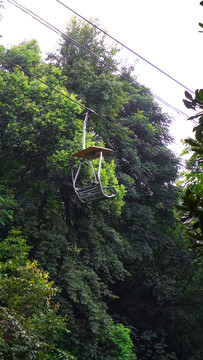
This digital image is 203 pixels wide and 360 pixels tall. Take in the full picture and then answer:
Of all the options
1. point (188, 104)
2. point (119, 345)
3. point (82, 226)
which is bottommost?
point (119, 345)

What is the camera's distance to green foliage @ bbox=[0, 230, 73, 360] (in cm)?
498

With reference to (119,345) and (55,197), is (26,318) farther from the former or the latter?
(55,197)

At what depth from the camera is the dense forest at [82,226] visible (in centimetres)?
731

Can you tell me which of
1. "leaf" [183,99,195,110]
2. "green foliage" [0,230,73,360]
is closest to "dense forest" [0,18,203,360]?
"green foliage" [0,230,73,360]

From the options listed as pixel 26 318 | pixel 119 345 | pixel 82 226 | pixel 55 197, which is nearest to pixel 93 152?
pixel 26 318

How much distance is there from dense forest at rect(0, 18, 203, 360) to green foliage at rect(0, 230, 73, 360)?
0.7 inches

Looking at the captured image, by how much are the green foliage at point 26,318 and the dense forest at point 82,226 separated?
18 mm

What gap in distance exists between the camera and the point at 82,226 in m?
10.2

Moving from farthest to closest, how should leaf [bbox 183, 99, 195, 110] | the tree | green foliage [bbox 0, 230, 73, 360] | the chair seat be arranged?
the tree, the chair seat, green foliage [bbox 0, 230, 73, 360], leaf [bbox 183, 99, 195, 110]

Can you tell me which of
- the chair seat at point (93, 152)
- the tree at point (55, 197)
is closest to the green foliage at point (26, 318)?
the tree at point (55, 197)

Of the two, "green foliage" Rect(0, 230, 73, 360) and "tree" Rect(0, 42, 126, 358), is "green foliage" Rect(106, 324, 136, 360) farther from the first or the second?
"green foliage" Rect(0, 230, 73, 360)

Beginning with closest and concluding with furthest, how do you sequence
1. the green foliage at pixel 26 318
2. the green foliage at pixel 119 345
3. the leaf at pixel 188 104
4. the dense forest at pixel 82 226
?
the leaf at pixel 188 104, the green foliage at pixel 26 318, the dense forest at pixel 82 226, the green foliage at pixel 119 345

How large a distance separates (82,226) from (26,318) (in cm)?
432

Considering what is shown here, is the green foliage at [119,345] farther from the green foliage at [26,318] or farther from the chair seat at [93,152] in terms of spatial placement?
the chair seat at [93,152]
